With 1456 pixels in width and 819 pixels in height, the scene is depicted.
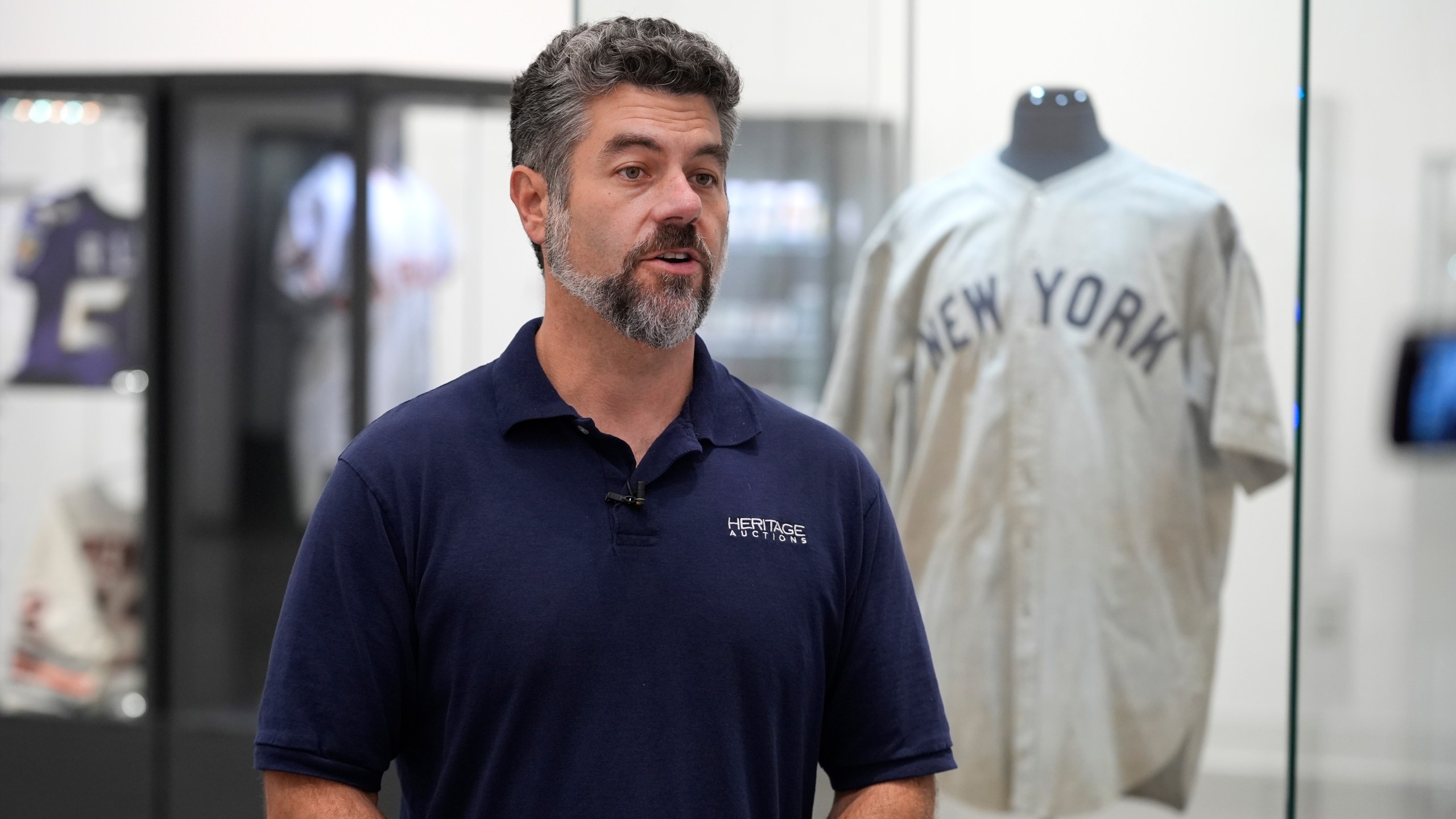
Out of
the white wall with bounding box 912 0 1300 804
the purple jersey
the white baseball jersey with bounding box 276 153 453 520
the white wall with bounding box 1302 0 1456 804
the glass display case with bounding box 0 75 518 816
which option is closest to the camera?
the white wall with bounding box 912 0 1300 804

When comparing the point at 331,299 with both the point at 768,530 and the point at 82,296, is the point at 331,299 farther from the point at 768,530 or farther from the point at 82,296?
the point at 768,530

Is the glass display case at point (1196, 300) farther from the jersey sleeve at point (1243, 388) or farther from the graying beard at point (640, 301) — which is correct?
the graying beard at point (640, 301)

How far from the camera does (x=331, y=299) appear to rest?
3969 millimetres

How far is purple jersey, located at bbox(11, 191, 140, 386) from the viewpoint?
381 centimetres

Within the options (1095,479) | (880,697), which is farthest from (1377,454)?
(880,697)

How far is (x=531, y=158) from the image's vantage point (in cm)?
132

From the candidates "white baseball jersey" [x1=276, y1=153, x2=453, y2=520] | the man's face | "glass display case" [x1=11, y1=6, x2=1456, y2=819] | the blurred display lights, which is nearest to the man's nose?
the man's face

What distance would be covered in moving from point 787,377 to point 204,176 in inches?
88.5

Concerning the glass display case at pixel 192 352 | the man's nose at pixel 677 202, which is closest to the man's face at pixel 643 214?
the man's nose at pixel 677 202

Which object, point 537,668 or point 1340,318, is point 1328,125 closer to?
point 1340,318

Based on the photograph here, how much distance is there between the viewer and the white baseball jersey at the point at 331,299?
3.93 m

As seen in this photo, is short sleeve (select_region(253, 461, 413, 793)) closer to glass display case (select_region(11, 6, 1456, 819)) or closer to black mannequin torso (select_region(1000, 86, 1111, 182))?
glass display case (select_region(11, 6, 1456, 819))

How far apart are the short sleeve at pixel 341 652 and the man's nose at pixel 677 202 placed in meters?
0.36

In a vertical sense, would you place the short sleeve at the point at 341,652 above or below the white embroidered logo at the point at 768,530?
below
